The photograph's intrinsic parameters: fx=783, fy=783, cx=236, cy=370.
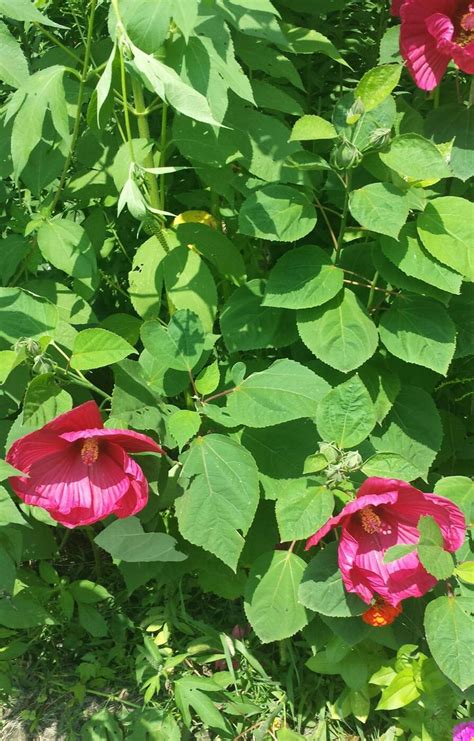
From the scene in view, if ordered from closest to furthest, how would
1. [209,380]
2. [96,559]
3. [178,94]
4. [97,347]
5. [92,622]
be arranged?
[178,94]
[97,347]
[209,380]
[92,622]
[96,559]

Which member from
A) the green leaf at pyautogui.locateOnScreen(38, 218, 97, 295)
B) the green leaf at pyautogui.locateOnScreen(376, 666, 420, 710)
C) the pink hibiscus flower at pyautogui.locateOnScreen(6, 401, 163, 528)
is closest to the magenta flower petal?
the pink hibiscus flower at pyautogui.locateOnScreen(6, 401, 163, 528)

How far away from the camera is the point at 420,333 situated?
141 centimetres

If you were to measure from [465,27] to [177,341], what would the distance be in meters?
0.73

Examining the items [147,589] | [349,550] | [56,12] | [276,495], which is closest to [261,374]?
[276,495]

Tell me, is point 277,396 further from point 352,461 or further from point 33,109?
point 33,109

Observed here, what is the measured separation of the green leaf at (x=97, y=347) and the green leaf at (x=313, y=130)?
0.43 meters

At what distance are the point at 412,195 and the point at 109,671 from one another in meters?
1.17

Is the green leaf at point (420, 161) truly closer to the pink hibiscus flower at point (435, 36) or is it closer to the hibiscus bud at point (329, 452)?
the pink hibiscus flower at point (435, 36)

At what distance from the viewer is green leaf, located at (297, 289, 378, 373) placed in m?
1.35

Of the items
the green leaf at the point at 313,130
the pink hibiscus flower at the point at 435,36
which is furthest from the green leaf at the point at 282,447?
the pink hibiscus flower at the point at 435,36

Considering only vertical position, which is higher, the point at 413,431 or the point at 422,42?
the point at 422,42

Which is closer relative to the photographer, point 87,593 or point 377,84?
point 377,84

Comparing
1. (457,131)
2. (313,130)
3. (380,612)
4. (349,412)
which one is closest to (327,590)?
(380,612)

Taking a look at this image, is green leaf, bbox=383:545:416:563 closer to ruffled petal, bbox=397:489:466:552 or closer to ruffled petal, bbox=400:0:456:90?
ruffled petal, bbox=397:489:466:552
